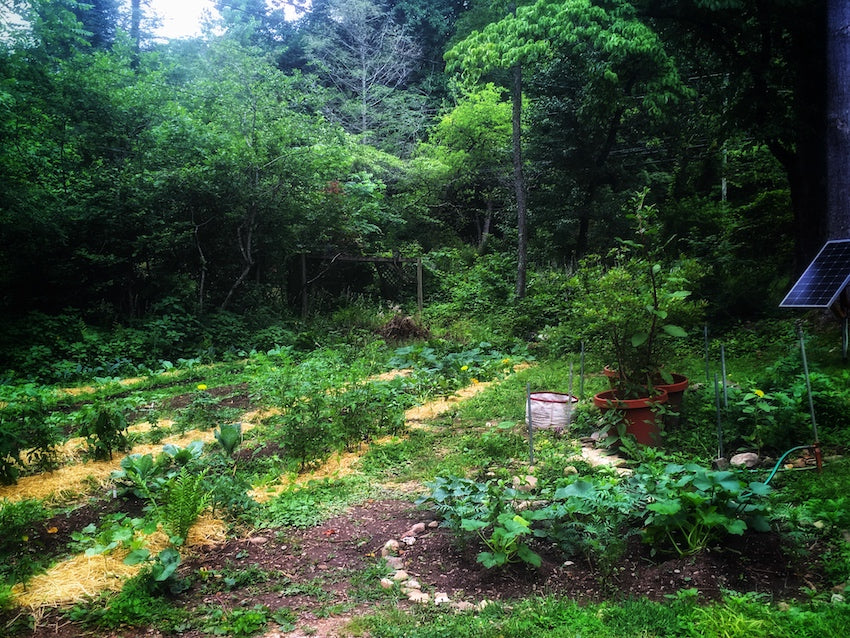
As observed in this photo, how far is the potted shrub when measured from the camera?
3996mm

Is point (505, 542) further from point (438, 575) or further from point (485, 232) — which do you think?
point (485, 232)

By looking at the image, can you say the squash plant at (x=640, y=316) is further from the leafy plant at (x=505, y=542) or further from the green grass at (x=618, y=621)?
the green grass at (x=618, y=621)

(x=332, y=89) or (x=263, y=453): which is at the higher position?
(x=332, y=89)

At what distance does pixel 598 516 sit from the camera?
2670 mm

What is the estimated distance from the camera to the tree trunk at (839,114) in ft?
19.1

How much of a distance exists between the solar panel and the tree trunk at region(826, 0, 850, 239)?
1482 millimetres

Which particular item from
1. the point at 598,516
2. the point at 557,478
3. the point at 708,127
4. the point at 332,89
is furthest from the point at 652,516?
the point at 332,89

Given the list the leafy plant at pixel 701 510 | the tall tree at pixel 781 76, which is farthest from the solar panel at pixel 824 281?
the leafy plant at pixel 701 510

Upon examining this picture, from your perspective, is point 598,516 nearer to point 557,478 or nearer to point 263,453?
point 557,478

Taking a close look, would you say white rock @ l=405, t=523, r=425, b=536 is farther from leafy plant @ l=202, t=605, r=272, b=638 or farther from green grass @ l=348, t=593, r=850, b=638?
leafy plant @ l=202, t=605, r=272, b=638

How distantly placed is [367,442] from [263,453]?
2.69ft

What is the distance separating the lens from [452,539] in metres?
2.86

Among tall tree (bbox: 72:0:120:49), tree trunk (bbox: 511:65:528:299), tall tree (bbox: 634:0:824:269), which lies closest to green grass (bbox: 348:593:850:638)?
tall tree (bbox: 634:0:824:269)

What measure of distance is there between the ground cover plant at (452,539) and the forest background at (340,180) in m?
4.48
